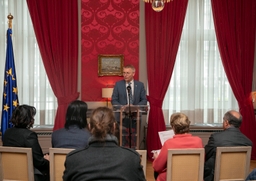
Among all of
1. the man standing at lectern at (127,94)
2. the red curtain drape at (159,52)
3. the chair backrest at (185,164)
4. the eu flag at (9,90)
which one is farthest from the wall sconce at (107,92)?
the chair backrest at (185,164)

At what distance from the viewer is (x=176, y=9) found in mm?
6367

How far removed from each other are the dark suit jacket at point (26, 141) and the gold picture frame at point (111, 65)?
127 inches

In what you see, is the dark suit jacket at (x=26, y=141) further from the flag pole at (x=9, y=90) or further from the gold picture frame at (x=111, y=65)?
the gold picture frame at (x=111, y=65)

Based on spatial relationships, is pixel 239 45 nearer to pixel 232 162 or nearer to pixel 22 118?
pixel 232 162

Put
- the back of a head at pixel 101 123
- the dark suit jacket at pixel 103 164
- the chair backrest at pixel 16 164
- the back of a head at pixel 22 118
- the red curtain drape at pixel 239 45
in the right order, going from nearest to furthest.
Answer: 1. the dark suit jacket at pixel 103 164
2. the back of a head at pixel 101 123
3. the chair backrest at pixel 16 164
4. the back of a head at pixel 22 118
5. the red curtain drape at pixel 239 45

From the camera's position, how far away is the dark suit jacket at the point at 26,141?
10.7 feet

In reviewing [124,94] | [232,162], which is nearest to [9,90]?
[124,94]

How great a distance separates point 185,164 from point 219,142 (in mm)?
528

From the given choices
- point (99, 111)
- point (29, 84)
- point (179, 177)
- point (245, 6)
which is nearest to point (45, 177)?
point (179, 177)

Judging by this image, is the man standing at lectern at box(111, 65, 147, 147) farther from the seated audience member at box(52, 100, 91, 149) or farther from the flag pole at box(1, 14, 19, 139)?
the seated audience member at box(52, 100, 91, 149)

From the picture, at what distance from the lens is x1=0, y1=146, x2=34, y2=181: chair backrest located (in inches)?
119

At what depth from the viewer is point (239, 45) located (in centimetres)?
655

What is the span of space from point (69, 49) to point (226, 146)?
375cm

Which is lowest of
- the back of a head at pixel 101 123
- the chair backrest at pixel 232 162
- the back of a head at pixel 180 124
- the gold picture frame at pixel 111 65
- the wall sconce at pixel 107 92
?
the chair backrest at pixel 232 162
